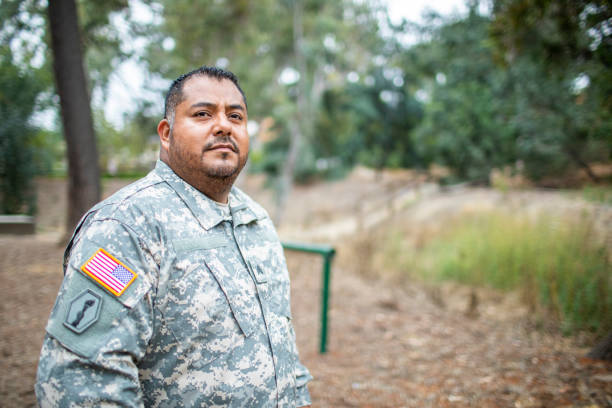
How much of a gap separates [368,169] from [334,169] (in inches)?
154

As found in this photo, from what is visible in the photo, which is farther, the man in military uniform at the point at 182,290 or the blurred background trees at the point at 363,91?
the blurred background trees at the point at 363,91

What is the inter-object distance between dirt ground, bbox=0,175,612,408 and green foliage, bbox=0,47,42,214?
3.50ft

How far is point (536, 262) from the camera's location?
512cm

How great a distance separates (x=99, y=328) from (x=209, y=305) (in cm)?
35

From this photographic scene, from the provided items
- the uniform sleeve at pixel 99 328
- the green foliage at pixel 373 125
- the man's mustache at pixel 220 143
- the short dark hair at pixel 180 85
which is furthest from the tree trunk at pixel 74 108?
the green foliage at pixel 373 125

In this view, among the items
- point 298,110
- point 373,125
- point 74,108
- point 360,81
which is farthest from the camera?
point 373,125

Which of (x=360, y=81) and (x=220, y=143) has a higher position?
(x=360, y=81)

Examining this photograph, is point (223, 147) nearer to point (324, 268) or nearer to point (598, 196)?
point (324, 268)

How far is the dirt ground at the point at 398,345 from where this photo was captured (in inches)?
122

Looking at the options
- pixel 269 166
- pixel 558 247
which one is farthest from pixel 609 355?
pixel 269 166

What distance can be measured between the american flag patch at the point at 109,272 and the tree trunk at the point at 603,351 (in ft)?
12.6

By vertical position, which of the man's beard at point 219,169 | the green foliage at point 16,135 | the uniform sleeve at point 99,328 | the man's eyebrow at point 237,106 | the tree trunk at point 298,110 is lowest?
the uniform sleeve at point 99,328

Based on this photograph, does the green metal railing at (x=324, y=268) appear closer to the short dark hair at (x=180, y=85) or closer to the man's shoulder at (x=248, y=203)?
the man's shoulder at (x=248, y=203)

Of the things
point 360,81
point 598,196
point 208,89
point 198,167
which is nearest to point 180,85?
point 208,89
